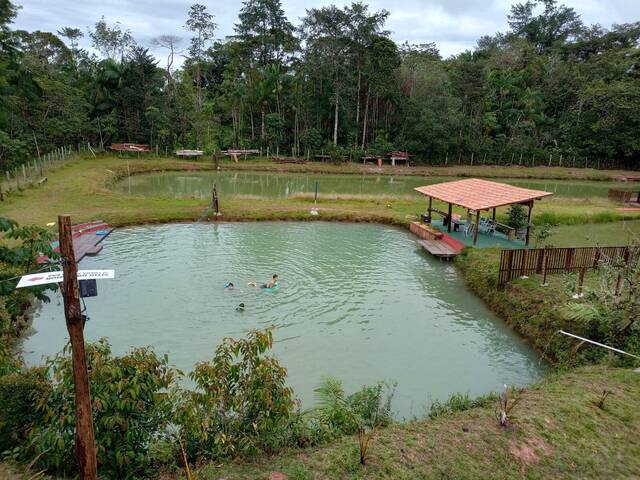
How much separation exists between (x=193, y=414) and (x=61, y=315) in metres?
8.36

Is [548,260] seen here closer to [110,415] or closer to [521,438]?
[521,438]

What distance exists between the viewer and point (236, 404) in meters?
6.23

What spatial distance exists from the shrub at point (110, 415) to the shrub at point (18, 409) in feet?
0.47

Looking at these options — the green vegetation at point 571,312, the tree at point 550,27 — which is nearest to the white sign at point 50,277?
the green vegetation at point 571,312

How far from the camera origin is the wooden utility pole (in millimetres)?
4527

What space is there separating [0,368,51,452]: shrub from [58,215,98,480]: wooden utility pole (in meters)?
1.26

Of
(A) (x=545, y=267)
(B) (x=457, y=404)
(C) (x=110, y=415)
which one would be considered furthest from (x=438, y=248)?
(C) (x=110, y=415)

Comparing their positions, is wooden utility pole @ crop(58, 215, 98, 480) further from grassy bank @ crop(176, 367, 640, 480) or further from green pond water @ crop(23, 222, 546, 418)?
green pond water @ crop(23, 222, 546, 418)

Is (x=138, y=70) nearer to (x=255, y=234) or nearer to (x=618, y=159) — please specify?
(x=255, y=234)

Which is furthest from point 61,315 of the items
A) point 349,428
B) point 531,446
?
point 531,446

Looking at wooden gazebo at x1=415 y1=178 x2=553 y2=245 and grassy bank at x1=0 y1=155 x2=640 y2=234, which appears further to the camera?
grassy bank at x1=0 y1=155 x2=640 y2=234

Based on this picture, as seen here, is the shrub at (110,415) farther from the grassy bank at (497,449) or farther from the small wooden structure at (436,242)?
the small wooden structure at (436,242)

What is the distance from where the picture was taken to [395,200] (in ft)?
98.8

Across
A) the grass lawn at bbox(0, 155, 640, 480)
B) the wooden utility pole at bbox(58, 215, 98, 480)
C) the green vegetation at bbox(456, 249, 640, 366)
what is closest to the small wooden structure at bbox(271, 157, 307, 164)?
the grass lawn at bbox(0, 155, 640, 480)
